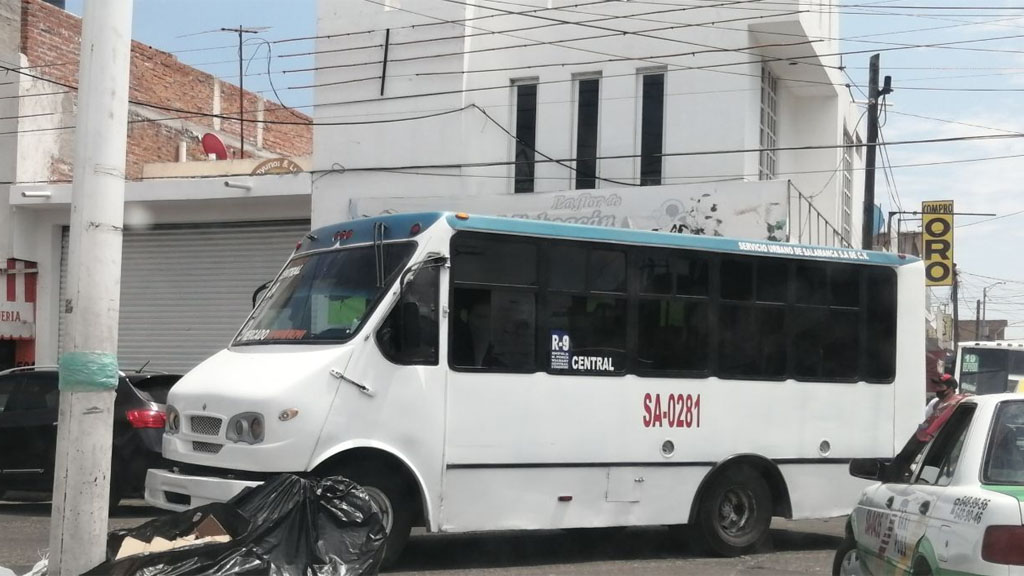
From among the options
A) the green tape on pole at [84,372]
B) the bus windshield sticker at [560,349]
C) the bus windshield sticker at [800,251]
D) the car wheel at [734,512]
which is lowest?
the car wheel at [734,512]

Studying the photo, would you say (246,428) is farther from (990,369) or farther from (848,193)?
(848,193)

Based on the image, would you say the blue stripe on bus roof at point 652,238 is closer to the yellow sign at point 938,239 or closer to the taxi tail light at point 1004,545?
the taxi tail light at point 1004,545

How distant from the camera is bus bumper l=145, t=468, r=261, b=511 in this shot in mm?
8453

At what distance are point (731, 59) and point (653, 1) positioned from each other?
5.95 ft

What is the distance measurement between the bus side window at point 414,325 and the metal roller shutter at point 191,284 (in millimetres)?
16114

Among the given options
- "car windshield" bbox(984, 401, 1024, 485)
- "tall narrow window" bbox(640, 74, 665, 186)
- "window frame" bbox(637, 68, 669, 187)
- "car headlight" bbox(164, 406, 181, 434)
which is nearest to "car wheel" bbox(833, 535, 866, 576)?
"car windshield" bbox(984, 401, 1024, 485)

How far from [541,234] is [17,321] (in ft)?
65.2

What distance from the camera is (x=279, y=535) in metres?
7.53

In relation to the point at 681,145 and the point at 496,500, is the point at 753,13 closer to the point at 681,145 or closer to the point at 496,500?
the point at 681,145

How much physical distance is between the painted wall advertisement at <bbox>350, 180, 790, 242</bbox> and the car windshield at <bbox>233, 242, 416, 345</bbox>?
9526 millimetres

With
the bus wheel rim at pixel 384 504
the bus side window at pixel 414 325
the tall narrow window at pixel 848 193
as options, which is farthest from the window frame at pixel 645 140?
the bus wheel rim at pixel 384 504

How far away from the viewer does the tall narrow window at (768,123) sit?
21.8m

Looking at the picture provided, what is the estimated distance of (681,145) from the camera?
2083cm

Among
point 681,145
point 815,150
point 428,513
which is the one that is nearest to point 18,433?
point 428,513
